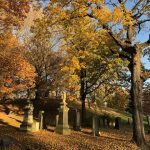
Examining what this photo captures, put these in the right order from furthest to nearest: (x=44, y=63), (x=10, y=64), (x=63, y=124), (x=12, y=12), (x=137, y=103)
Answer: (x=44, y=63) < (x=10, y=64) < (x=63, y=124) < (x=12, y=12) < (x=137, y=103)

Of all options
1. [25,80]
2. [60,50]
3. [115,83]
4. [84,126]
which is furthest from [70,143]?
[60,50]

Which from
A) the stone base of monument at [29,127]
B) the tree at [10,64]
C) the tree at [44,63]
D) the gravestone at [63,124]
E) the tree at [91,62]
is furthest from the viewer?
the tree at [44,63]

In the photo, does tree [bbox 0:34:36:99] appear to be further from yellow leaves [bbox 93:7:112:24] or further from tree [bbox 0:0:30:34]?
yellow leaves [bbox 93:7:112:24]

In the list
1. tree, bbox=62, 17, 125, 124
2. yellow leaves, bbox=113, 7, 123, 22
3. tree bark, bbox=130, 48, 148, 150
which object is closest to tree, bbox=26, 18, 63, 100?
tree, bbox=62, 17, 125, 124

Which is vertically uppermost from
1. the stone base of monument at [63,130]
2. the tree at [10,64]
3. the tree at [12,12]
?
the tree at [12,12]

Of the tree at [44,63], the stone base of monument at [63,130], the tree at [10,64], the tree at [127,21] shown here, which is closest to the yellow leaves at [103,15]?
the tree at [127,21]

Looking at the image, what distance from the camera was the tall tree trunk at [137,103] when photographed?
17.5 m

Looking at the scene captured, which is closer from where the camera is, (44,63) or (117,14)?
(117,14)

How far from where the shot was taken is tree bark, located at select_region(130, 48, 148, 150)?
17500mm

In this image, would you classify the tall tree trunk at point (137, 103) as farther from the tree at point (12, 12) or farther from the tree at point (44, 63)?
the tree at point (44, 63)

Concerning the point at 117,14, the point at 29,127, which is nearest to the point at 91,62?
the point at 29,127

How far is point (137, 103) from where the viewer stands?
1792 centimetres

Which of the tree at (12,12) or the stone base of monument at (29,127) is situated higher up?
the tree at (12,12)

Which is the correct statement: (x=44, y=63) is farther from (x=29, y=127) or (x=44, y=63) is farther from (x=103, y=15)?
(x=103, y=15)
